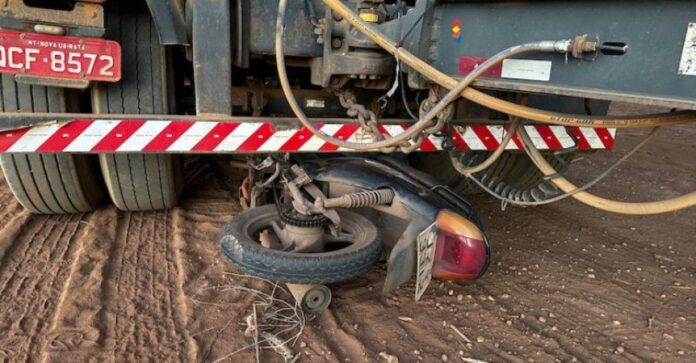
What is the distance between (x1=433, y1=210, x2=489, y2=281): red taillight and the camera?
241 centimetres

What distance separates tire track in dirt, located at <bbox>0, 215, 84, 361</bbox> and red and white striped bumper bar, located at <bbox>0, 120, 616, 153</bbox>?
730mm

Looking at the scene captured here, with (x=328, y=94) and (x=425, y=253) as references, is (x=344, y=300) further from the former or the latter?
(x=328, y=94)

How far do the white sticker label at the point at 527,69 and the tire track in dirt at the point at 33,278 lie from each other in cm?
213

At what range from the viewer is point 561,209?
4207 millimetres

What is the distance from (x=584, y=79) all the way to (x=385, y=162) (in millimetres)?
1386

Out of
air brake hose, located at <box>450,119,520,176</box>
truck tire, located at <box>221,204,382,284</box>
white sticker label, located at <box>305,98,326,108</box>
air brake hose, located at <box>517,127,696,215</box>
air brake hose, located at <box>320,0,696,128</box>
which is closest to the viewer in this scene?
air brake hose, located at <box>517,127,696,215</box>

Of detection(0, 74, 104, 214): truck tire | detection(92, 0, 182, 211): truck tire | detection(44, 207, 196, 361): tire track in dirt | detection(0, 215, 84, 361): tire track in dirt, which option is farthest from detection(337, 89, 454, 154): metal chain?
detection(0, 215, 84, 361): tire track in dirt

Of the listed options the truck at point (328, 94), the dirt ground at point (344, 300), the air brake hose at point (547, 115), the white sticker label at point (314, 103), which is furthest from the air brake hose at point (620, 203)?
the white sticker label at point (314, 103)

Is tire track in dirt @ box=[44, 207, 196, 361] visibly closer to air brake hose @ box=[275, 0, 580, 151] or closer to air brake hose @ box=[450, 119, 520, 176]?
air brake hose @ box=[275, 0, 580, 151]

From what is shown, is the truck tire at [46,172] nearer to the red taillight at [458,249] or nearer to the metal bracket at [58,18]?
the metal bracket at [58,18]

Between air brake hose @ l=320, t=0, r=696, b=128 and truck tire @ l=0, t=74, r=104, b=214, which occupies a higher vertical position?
air brake hose @ l=320, t=0, r=696, b=128

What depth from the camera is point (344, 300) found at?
8.70 feet

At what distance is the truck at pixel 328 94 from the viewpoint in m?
1.77

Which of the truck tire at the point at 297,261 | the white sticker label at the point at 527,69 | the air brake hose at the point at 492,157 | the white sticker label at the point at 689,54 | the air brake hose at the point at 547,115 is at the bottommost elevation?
the truck tire at the point at 297,261
